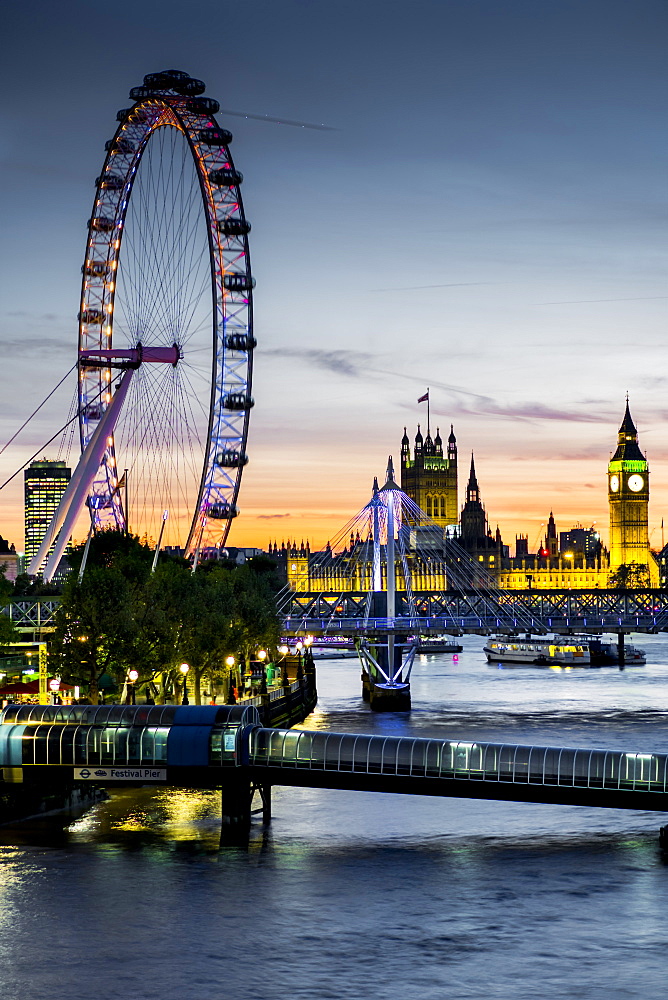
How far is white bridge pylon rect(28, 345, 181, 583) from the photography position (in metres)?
64.6

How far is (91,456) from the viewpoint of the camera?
6569cm

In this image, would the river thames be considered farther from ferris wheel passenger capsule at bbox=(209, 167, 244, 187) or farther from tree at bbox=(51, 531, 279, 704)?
ferris wheel passenger capsule at bbox=(209, 167, 244, 187)

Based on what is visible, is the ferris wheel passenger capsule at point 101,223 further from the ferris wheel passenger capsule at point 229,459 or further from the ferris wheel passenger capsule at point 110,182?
the ferris wheel passenger capsule at point 229,459

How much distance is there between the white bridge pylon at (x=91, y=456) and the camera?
64625 mm

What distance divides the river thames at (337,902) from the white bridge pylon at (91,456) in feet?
55.0

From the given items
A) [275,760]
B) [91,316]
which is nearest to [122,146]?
[91,316]

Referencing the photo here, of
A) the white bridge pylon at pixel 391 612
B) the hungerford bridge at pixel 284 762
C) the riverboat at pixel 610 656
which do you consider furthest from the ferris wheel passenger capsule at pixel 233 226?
A: the riverboat at pixel 610 656

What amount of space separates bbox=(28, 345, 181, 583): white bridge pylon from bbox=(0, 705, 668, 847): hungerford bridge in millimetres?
21430

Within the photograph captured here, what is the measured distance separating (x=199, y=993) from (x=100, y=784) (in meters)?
13.9

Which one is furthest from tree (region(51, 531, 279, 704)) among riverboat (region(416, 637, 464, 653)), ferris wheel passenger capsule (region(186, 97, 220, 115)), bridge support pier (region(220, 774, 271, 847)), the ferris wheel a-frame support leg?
riverboat (region(416, 637, 464, 653))

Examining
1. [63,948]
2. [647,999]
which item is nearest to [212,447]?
[63,948]

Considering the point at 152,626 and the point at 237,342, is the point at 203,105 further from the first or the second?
the point at 152,626

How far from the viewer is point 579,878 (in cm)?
3909

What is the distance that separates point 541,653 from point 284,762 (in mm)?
102698
